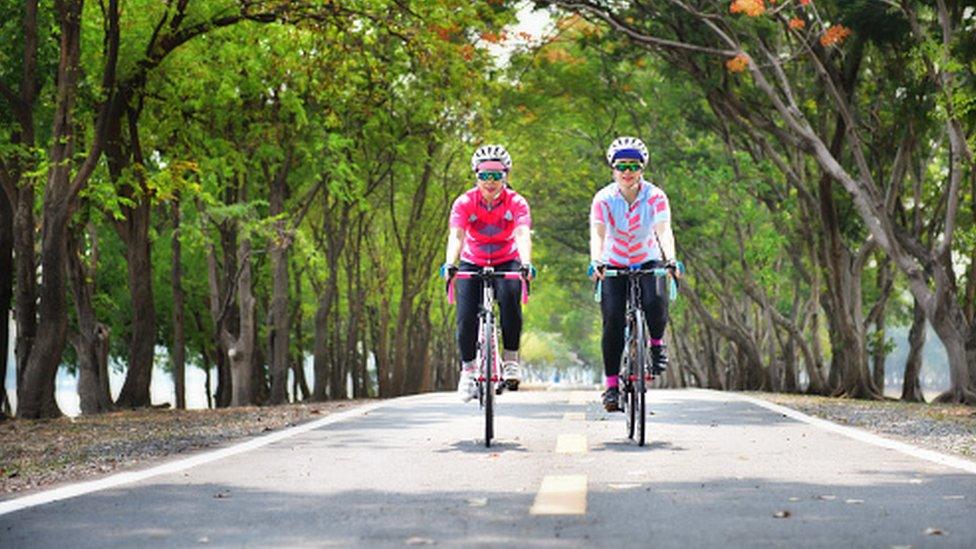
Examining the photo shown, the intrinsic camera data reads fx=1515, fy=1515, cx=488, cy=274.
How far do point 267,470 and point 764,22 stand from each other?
1590 cm

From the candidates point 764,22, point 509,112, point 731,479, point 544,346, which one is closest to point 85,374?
point 509,112

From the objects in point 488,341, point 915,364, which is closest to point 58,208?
point 488,341

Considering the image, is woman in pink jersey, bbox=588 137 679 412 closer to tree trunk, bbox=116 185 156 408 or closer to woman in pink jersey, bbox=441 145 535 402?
woman in pink jersey, bbox=441 145 535 402

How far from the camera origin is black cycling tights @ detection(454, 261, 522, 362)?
36.3ft

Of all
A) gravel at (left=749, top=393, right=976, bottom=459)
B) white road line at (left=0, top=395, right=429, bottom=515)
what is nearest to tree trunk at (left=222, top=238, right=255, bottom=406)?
gravel at (left=749, top=393, right=976, bottom=459)

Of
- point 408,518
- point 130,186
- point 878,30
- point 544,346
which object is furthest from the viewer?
point 544,346

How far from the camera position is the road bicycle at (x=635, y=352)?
10.8 m

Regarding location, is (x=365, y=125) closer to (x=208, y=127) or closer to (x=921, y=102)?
(x=208, y=127)

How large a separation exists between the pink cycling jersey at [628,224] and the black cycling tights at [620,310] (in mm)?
139

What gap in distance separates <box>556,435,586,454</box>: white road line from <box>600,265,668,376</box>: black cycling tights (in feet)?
1.86

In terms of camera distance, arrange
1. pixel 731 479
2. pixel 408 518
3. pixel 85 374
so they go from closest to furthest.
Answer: pixel 408 518, pixel 731 479, pixel 85 374

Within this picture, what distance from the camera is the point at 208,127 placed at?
24.4m

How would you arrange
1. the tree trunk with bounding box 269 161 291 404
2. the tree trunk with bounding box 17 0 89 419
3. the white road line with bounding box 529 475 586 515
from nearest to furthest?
1. the white road line with bounding box 529 475 586 515
2. the tree trunk with bounding box 17 0 89 419
3. the tree trunk with bounding box 269 161 291 404

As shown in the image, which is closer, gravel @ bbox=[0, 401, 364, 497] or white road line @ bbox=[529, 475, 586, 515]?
white road line @ bbox=[529, 475, 586, 515]
